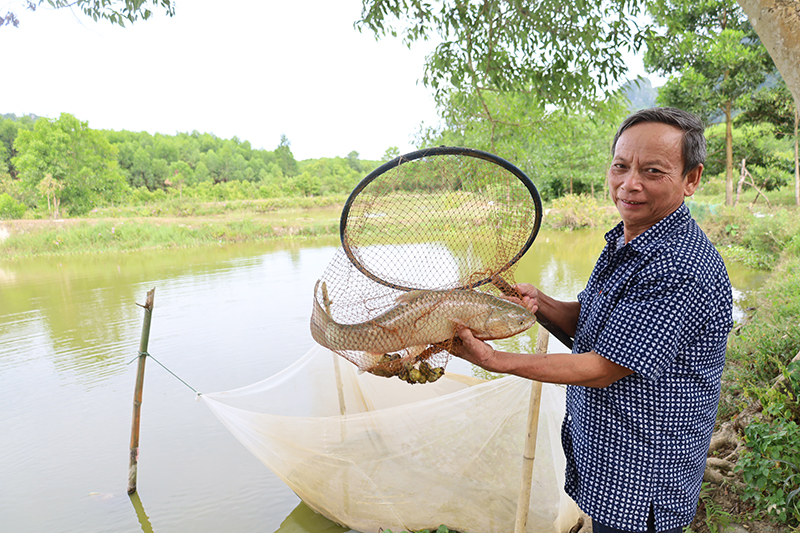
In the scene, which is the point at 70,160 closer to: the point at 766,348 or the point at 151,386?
the point at 151,386

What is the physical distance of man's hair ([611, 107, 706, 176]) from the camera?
109 cm

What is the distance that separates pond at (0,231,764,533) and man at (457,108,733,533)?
2.31 m

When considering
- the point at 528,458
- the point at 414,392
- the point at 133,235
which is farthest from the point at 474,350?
the point at 133,235

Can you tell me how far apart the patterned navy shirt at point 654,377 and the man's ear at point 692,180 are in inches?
2.4

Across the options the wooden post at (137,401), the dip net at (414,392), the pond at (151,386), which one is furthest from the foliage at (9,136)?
the dip net at (414,392)

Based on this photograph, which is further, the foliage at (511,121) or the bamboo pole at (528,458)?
the foliage at (511,121)

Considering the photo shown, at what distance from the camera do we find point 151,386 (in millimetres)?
5055

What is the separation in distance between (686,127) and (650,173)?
0.42ft

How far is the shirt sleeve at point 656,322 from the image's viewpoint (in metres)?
0.98

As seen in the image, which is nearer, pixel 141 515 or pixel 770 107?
pixel 141 515

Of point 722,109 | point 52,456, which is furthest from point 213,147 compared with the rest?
point 52,456

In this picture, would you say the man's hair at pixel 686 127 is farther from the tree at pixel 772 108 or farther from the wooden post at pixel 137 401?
the tree at pixel 772 108

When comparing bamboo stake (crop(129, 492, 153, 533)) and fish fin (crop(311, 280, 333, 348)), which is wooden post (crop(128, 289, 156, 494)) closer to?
bamboo stake (crop(129, 492, 153, 533))

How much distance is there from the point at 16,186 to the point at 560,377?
1311 inches
